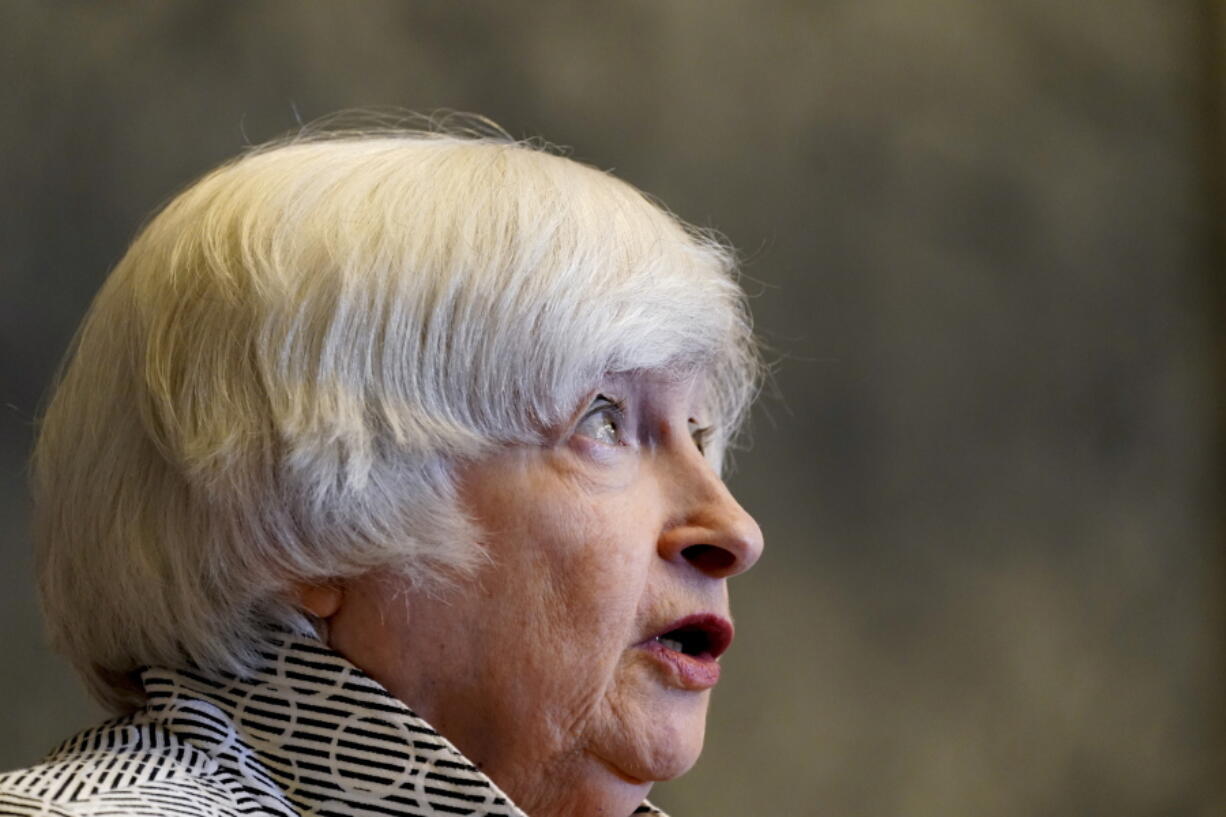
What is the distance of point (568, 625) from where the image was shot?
39.8 inches

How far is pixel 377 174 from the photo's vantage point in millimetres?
1090

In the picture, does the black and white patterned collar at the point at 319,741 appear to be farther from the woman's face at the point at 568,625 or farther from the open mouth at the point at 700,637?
the open mouth at the point at 700,637

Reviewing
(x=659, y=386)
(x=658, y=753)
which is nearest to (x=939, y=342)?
(x=659, y=386)

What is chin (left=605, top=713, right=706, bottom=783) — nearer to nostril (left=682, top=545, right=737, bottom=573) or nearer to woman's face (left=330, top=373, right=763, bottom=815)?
woman's face (left=330, top=373, right=763, bottom=815)

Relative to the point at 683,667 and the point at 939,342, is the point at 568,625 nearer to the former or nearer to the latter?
the point at 683,667

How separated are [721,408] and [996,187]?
35.3 inches

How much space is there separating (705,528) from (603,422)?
0.11 meters

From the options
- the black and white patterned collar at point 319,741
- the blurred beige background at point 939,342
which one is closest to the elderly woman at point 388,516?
the black and white patterned collar at point 319,741

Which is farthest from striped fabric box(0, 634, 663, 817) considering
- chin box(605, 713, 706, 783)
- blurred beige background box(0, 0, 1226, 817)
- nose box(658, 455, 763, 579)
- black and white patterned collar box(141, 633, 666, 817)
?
blurred beige background box(0, 0, 1226, 817)

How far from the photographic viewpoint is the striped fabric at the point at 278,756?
3.04 feet

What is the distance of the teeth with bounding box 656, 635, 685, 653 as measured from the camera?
1068mm

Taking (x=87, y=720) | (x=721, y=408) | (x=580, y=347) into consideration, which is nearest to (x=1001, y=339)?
(x=721, y=408)

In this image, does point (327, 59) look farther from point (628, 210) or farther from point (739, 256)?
point (628, 210)

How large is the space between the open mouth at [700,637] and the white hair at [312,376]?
17cm
